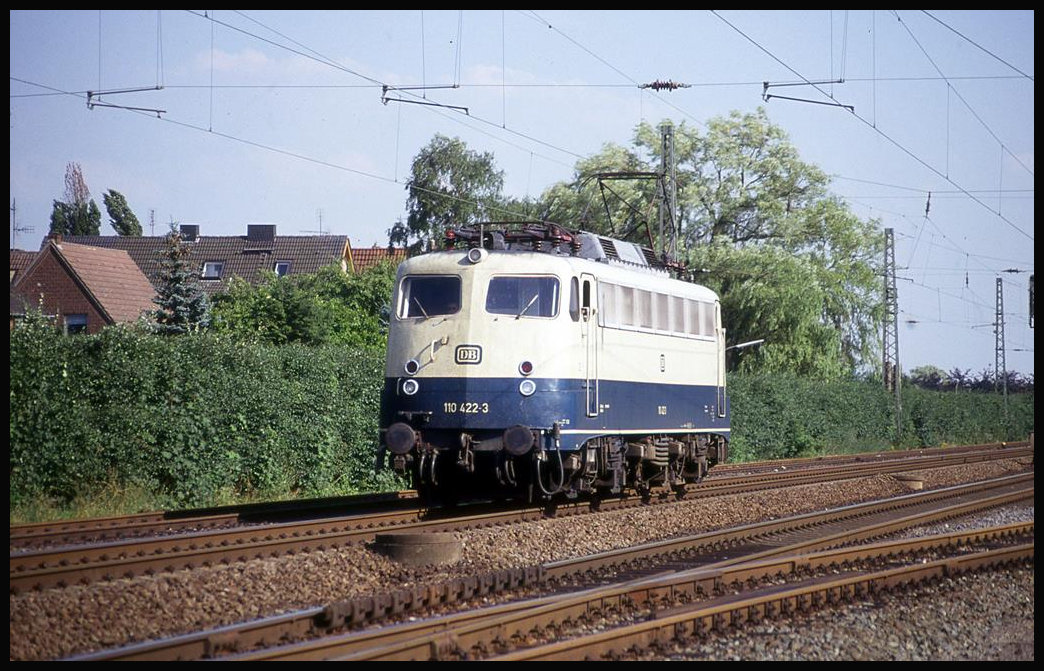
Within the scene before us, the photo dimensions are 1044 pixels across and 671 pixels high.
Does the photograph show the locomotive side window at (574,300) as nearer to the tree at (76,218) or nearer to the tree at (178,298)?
the tree at (178,298)

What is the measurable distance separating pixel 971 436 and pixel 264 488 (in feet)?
139

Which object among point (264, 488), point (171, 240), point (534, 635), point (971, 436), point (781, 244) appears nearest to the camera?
point (534, 635)

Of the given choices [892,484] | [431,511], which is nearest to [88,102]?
[431,511]

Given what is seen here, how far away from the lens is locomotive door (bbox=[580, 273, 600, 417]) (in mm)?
15914

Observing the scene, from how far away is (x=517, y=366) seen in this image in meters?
15.4

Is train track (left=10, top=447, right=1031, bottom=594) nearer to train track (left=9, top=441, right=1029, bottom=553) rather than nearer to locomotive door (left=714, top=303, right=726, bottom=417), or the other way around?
train track (left=9, top=441, right=1029, bottom=553)

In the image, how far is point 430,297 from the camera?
16062 millimetres

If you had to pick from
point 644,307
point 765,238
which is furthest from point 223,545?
point 765,238

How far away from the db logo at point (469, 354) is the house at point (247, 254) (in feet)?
163

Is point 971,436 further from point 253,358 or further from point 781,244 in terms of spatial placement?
point 253,358

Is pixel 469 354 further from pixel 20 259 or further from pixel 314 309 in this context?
pixel 20 259

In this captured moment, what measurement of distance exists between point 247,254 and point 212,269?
223 centimetres

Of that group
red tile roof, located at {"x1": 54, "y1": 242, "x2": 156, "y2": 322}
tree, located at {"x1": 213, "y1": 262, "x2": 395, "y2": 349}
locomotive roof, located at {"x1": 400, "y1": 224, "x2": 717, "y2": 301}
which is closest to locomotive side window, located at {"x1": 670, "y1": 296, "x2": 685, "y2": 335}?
locomotive roof, located at {"x1": 400, "y1": 224, "x2": 717, "y2": 301}

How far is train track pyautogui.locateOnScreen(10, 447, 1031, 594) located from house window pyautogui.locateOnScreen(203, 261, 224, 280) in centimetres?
5356
